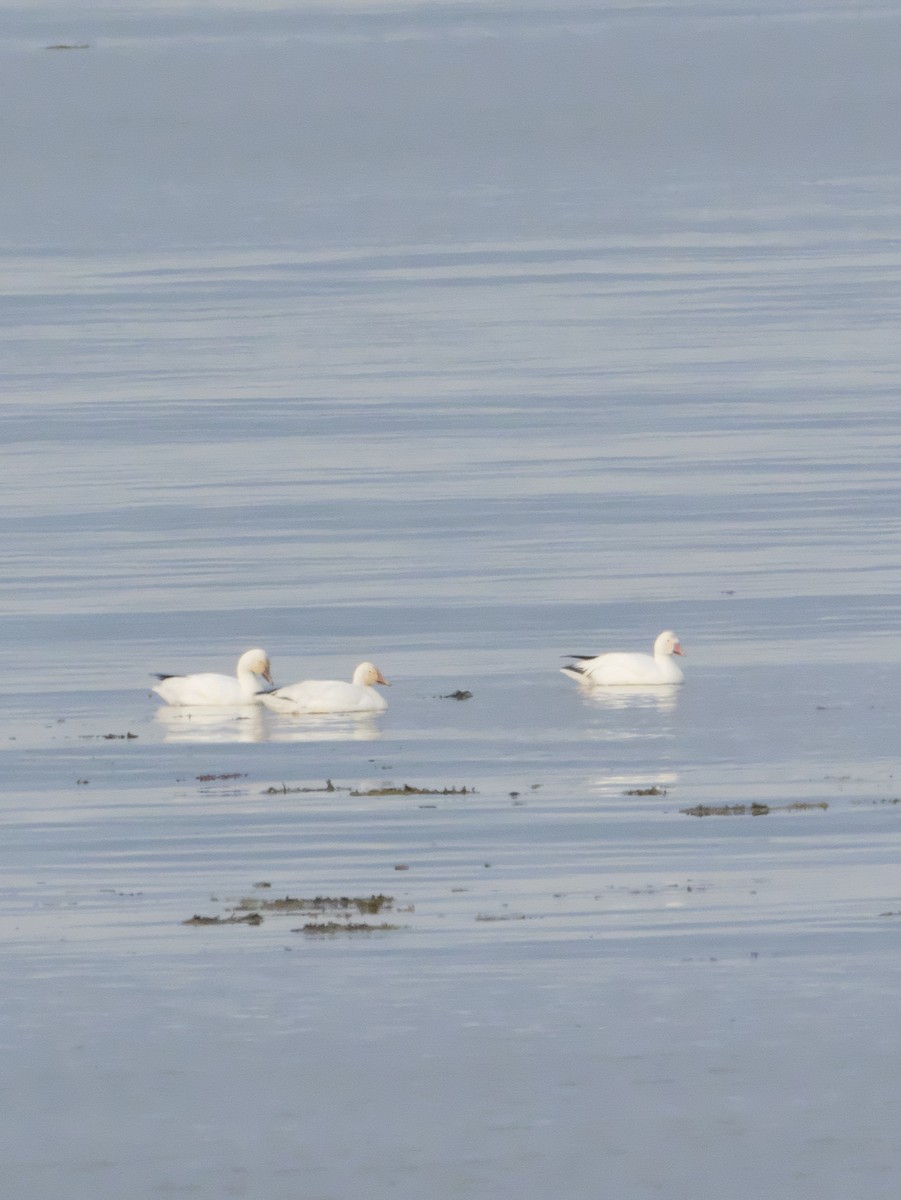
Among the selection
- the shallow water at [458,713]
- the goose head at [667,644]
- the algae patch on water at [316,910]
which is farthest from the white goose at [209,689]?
the algae patch on water at [316,910]

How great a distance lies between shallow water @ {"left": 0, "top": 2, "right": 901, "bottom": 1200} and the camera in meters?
9.44

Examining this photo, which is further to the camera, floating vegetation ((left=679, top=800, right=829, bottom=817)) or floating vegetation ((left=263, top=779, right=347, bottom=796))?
floating vegetation ((left=263, top=779, right=347, bottom=796))

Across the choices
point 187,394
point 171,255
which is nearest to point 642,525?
point 187,394

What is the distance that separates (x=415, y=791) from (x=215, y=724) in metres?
2.38

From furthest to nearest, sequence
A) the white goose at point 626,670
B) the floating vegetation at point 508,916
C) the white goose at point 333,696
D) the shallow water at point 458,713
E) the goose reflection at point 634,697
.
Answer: the white goose at point 626,670 < the goose reflection at point 634,697 < the white goose at point 333,696 < the floating vegetation at point 508,916 < the shallow water at point 458,713

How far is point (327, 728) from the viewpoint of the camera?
51.8 feet

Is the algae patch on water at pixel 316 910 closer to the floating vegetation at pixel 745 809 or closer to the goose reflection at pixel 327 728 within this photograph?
the floating vegetation at pixel 745 809

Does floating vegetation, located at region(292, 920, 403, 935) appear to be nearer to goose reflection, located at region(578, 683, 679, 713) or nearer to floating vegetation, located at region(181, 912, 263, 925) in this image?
floating vegetation, located at region(181, 912, 263, 925)

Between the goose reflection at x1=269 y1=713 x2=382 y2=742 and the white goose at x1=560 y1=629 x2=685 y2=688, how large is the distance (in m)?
1.22

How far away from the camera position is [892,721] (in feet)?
49.3

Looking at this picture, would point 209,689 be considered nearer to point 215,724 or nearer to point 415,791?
point 215,724

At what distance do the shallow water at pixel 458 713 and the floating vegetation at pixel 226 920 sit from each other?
73mm

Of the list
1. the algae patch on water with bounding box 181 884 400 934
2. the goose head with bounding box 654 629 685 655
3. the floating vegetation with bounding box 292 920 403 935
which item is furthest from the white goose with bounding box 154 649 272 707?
the floating vegetation with bounding box 292 920 403 935

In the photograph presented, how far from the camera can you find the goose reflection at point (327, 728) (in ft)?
50.8
